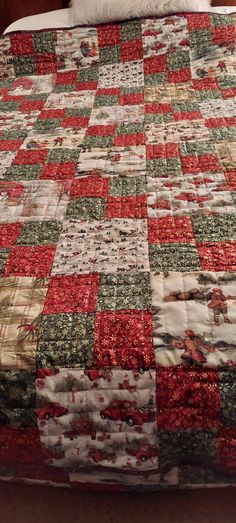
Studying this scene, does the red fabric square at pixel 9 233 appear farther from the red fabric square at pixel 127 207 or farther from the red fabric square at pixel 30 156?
the red fabric square at pixel 30 156

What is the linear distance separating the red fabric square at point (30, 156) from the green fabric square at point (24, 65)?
83cm

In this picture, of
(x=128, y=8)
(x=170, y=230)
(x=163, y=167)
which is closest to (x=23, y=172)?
(x=163, y=167)

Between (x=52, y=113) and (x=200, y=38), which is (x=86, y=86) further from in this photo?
(x=200, y=38)

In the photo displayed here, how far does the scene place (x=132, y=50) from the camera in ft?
6.85

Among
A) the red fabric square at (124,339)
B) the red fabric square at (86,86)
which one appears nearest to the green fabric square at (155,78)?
the red fabric square at (86,86)

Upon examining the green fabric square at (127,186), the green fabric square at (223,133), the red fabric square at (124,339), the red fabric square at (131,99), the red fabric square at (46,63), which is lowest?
the red fabric square at (124,339)

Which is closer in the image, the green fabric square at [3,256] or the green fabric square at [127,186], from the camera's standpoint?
the green fabric square at [3,256]

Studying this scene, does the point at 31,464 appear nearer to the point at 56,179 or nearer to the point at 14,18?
the point at 56,179

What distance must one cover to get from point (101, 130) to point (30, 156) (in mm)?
316

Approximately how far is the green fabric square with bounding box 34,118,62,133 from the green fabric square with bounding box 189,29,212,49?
0.82 metres

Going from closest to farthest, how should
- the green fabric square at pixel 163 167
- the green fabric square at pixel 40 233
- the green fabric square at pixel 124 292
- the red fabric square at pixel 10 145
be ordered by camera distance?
the green fabric square at pixel 124 292
the green fabric square at pixel 40 233
the green fabric square at pixel 163 167
the red fabric square at pixel 10 145

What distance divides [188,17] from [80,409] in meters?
1.96

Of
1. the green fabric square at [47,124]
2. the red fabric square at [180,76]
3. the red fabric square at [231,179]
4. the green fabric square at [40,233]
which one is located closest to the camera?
the green fabric square at [40,233]

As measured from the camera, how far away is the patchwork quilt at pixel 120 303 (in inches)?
33.1
